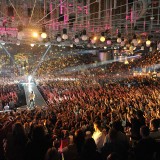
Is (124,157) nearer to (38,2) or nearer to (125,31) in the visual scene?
(38,2)

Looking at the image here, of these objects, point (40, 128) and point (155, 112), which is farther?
point (155, 112)

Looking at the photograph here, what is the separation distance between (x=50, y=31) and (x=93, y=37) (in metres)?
2.30

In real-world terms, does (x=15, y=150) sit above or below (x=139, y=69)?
above

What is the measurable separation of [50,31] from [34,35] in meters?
2.49

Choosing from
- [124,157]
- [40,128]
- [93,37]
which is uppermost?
[93,37]

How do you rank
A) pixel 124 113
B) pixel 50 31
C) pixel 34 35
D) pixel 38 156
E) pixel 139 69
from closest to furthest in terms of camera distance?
pixel 38 156 < pixel 124 113 < pixel 34 35 < pixel 50 31 < pixel 139 69

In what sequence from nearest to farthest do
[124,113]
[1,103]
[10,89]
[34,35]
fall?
[124,113] < [34,35] < [1,103] < [10,89]

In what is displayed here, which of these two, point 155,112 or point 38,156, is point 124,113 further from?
point 38,156

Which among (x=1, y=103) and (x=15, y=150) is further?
(x=1, y=103)

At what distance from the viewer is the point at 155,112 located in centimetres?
944

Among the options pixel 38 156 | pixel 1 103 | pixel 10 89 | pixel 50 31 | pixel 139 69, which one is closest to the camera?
pixel 38 156

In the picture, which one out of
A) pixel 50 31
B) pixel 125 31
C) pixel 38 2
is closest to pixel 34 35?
pixel 38 2

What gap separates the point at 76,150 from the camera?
447 centimetres

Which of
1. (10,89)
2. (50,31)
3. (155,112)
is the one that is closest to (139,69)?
(10,89)
